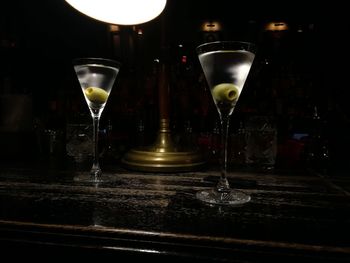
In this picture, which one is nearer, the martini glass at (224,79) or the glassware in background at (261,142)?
the martini glass at (224,79)

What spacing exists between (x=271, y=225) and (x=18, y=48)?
303cm

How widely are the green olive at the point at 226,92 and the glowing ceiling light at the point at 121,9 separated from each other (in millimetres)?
450

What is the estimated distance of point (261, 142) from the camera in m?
1.29

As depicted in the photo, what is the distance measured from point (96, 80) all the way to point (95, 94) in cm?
4

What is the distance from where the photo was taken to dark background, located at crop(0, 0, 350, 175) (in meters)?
2.85

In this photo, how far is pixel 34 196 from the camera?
0.76 metres

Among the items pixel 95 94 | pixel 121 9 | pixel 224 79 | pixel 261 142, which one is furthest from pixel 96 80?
pixel 261 142

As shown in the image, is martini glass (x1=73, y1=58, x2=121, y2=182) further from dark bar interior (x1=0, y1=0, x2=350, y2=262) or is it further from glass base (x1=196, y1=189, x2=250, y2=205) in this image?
glass base (x1=196, y1=189, x2=250, y2=205)

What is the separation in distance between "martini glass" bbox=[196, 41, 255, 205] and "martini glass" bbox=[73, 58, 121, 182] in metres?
0.32

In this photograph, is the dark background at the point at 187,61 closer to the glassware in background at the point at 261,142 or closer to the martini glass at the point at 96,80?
the glassware in background at the point at 261,142

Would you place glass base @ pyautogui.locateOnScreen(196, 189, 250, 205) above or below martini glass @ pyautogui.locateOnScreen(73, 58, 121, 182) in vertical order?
below

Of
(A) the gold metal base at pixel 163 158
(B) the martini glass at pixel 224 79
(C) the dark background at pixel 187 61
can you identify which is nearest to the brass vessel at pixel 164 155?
(A) the gold metal base at pixel 163 158

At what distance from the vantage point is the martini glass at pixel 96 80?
3.14 ft

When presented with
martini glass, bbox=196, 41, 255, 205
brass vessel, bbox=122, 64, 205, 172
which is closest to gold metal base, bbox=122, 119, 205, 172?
brass vessel, bbox=122, 64, 205, 172
